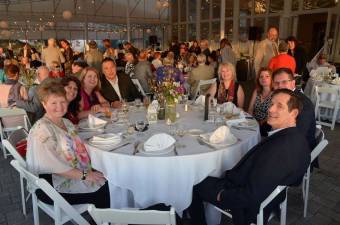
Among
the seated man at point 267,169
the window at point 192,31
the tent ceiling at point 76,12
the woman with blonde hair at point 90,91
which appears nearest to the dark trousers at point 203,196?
the seated man at point 267,169

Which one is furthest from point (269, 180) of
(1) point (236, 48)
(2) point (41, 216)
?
(1) point (236, 48)

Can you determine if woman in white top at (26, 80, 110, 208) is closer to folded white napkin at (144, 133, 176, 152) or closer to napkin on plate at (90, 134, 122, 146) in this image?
napkin on plate at (90, 134, 122, 146)

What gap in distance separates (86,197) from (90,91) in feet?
6.01

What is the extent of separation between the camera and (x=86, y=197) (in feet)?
6.97

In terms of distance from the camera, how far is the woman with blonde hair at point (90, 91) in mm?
3491

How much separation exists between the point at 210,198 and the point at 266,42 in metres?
5.02

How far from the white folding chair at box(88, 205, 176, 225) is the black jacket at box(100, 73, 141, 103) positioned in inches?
112

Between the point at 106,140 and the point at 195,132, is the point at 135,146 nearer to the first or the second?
the point at 106,140

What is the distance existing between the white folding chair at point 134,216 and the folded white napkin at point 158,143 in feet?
2.81

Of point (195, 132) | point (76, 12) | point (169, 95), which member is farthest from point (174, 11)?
point (195, 132)

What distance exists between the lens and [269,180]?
177 centimetres

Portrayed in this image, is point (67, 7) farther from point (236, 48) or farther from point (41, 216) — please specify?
point (41, 216)

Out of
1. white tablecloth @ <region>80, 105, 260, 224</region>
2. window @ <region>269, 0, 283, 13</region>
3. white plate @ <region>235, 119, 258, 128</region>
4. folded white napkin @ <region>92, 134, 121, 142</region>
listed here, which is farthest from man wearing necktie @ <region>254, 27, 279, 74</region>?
window @ <region>269, 0, 283, 13</region>

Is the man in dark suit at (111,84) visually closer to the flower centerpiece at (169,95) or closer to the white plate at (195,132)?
the flower centerpiece at (169,95)
